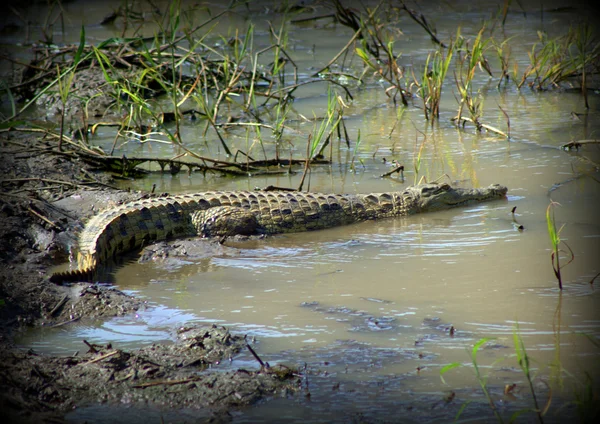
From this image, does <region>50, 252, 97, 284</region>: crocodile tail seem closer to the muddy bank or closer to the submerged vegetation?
the muddy bank

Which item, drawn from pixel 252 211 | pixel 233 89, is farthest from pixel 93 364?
pixel 233 89

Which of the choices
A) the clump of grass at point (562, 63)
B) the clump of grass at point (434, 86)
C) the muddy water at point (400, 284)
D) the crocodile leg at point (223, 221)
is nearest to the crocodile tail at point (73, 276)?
the muddy water at point (400, 284)

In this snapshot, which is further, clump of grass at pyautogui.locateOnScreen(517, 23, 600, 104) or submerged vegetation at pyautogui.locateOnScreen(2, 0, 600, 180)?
clump of grass at pyautogui.locateOnScreen(517, 23, 600, 104)

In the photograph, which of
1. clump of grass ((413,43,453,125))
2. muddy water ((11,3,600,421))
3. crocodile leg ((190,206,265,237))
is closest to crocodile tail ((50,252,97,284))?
muddy water ((11,3,600,421))

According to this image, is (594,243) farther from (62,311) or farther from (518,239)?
(62,311)

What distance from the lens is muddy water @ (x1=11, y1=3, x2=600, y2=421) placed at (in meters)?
3.11

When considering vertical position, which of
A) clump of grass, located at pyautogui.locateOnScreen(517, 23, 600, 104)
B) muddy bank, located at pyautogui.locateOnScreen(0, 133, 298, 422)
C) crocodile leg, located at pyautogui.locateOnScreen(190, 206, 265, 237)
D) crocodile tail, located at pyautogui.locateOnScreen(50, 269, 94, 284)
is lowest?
muddy bank, located at pyautogui.locateOnScreen(0, 133, 298, 422)

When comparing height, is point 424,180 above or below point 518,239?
above

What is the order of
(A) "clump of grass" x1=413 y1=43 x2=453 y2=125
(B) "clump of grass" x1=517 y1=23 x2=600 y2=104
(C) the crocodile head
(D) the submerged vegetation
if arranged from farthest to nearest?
(B) "clump of grass" x1=517 y1=23 x2=600 y2=104
(A) "clump of grass" x1=413 y1=43 x2=453 y2=125
(D) the submerged vegetation
(C) the crocodile head

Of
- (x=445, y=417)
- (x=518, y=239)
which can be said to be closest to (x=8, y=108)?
(x=518, y=239)

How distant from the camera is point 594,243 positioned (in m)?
4.54

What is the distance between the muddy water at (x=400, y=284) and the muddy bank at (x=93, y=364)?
13cm

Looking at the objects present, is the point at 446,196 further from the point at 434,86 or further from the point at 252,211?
the point at 434,86

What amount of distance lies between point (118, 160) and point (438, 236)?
10.2ft
